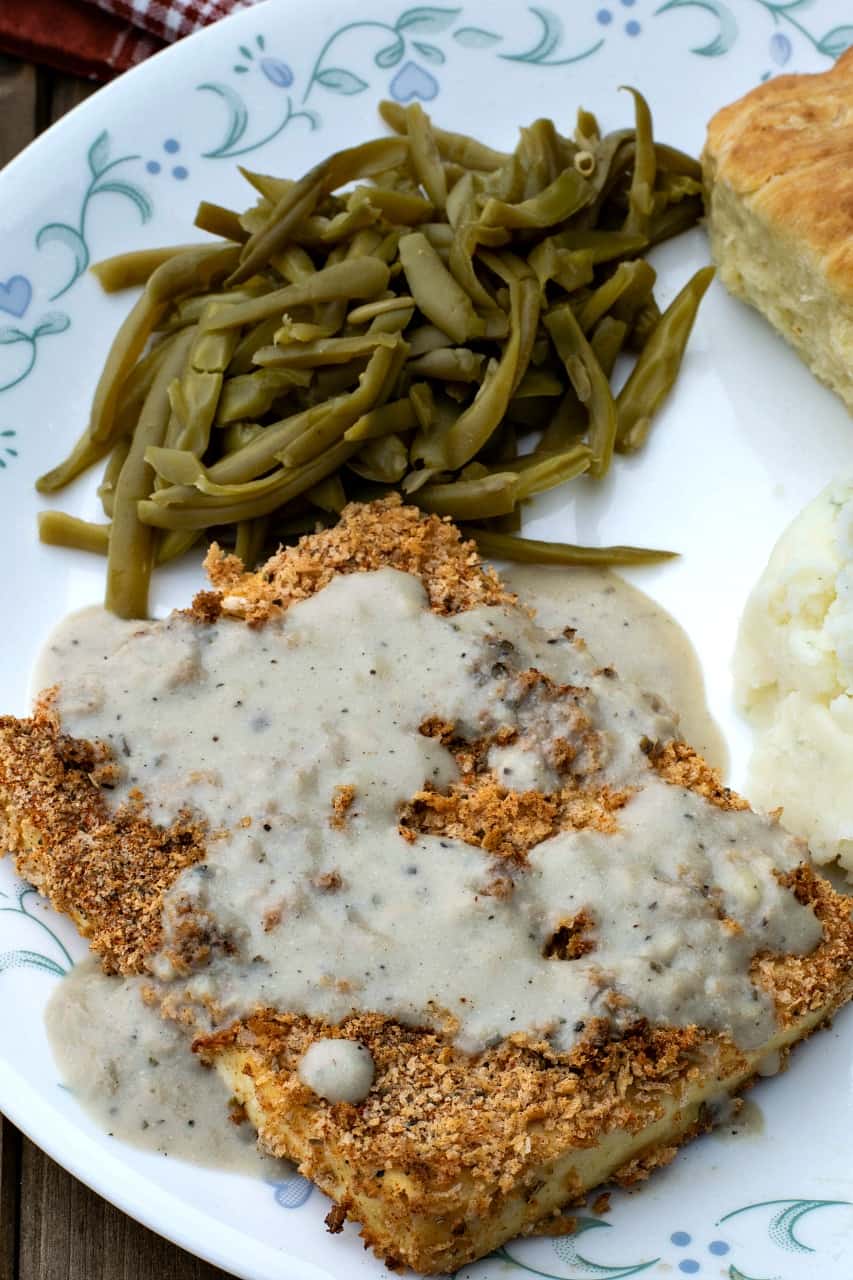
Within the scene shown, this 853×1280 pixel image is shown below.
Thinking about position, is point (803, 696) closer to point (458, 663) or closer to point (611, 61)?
point (458, 663)

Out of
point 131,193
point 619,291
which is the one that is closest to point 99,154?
point 131,193

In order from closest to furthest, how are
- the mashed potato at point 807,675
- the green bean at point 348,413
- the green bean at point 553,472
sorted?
the mashed potato at point 807,675 → the green bean at point 348,413 → the green bean at point 553,472

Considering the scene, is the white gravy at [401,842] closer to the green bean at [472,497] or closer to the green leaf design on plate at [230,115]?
the green bean at [472,497]

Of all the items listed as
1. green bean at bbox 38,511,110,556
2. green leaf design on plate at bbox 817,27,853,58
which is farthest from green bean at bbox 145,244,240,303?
green leaf design on plate at bbox 817,27,853,58

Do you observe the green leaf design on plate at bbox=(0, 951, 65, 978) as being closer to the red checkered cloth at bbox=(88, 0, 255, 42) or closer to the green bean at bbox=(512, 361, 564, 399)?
the green bean at bbox=(512, 361, 564, 399)

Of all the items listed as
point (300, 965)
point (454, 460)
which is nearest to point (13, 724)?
point (300, 965)

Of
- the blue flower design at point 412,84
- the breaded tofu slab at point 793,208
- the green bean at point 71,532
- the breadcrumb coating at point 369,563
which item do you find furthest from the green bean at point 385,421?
the blue flower design at point 412,84

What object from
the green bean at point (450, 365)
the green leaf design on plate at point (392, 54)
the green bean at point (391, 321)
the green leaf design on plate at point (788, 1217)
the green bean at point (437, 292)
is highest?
the green leaf design on plate at point (392, 54)

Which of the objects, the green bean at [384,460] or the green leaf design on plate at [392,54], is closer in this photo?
the green bean at [384,460]
